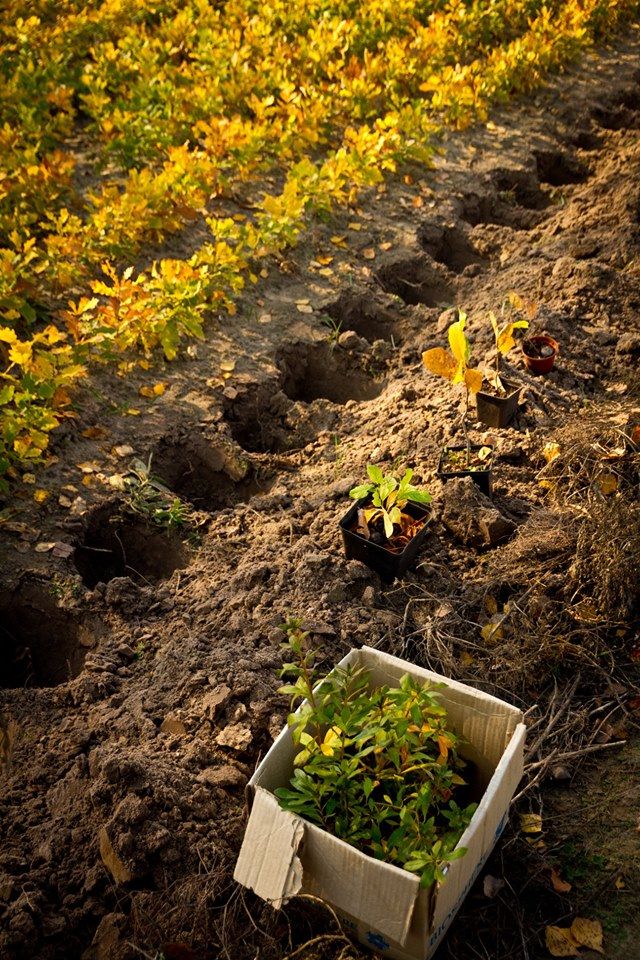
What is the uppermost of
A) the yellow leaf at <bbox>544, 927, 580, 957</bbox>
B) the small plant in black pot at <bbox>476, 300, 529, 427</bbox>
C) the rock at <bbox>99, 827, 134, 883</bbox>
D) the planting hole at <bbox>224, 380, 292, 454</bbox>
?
the rock at <bbox>99, 827, 134, 883</bbox>

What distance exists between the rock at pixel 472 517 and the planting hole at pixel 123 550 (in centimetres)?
122

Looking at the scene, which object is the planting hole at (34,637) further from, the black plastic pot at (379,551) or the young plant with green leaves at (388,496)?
the young plant with green leaves at (388,496)

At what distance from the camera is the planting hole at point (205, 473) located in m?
4.10

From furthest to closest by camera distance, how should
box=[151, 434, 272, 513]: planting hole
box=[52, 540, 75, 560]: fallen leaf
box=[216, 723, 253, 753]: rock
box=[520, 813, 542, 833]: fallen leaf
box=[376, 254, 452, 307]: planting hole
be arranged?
box=[376, 254, 452, 307]: planting hole → box=[151, 434, 272, 513]: planting hole → box=[52, 540, 75, 560]: fallen leaf → box=[216, 723, 253, 753]: rock → box=[520, 813, 542, 833]: fallen leaf

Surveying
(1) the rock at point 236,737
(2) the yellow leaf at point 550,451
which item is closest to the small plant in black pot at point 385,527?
(2) the yellow leaf at point 550,451

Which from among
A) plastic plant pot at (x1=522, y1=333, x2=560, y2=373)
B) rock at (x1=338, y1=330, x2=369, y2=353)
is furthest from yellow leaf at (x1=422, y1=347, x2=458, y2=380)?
rock at (x1=338, y1=330, x2=369, y2=353)

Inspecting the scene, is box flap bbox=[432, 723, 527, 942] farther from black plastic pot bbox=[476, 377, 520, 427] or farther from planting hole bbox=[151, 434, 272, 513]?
planting hole bbox=[151, 434, 272, 513]

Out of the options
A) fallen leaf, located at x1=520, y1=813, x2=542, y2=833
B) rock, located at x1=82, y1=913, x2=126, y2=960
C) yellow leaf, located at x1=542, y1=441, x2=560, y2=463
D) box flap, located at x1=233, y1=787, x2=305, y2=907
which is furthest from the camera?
yellow leaf, located at x1=542, y1=441, x2=560, y2=463

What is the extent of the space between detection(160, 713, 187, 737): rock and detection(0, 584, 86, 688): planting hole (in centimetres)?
71

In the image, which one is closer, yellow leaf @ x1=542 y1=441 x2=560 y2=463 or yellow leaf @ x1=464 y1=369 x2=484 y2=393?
yellow leaf @ x1=464 y1=369 x2=484 y2=393

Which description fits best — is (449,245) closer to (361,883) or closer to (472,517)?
(472,517)

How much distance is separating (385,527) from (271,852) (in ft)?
4.41

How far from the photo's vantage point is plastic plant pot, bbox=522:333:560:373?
4.13m

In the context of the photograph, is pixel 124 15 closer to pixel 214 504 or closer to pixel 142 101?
pixel 142 101
